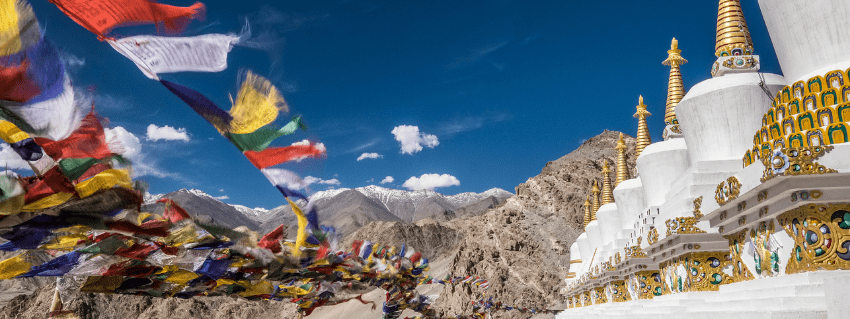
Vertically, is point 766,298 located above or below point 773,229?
below

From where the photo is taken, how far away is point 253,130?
4.08 m

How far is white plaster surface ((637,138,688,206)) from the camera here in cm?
1230

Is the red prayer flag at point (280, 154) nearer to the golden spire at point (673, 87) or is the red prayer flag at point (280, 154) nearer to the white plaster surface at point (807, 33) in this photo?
the white plaster surface at point (807, 33)

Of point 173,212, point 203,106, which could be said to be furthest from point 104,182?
point 173,212

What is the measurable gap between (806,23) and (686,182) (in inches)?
144

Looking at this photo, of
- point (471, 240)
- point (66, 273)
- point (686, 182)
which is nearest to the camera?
point (66, 273)

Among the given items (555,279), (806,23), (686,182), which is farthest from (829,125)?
(555,279)

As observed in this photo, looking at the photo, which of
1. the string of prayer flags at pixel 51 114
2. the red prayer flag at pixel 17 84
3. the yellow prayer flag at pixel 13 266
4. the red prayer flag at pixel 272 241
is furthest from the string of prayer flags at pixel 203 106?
the red prayer flag at pixel 272 241

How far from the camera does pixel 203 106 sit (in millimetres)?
3758

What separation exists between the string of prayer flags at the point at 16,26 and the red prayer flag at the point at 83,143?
1.96 feet

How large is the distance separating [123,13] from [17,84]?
0.70 m

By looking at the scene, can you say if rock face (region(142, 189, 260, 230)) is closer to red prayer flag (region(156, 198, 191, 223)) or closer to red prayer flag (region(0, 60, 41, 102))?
red prayer flag (region(156, 198, 191, 223))

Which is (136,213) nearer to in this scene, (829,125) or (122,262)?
(122,262)

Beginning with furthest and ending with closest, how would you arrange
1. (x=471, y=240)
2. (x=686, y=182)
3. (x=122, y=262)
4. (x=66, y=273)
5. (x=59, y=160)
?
(x=471, y=240)
(x=686, y=182)
(x=122, y=262)
(x=66, y=273)
(x=59, y=160)
